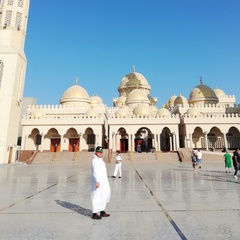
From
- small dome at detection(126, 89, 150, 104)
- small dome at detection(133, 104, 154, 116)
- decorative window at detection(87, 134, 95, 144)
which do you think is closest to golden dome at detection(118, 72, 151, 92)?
small dome at detection(126, 89, 150, 104)

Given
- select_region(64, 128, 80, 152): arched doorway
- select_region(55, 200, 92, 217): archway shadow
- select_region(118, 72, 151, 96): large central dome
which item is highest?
→ select_region(118, 72, 151, 96): large central dome

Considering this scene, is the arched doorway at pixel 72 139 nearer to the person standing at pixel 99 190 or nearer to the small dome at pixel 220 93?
the small dome at pixel 220 93

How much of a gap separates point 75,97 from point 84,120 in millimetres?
8268

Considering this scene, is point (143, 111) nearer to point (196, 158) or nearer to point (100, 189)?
point (196, 158)

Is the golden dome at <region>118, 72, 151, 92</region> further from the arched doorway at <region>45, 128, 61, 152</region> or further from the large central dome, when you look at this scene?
the arched doorway at <region>45, 128, 61, 152</region>

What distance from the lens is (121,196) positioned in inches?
223

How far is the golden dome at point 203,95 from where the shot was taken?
3697cm

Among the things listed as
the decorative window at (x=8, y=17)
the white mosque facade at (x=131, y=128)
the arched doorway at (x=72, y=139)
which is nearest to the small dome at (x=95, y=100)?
the white mosque facade at (x=131, y=128)

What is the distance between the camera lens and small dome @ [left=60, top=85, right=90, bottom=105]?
123 ft

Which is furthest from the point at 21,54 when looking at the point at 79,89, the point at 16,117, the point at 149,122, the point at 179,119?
the point at 179,119

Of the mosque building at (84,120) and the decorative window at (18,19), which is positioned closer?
the mosque building at (84,120)

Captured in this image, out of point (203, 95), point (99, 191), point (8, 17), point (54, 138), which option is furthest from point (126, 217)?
point (203, 95)

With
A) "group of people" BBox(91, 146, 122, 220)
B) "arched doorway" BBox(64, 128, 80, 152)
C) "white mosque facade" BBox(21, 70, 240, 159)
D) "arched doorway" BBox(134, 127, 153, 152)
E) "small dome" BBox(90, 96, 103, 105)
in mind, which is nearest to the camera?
"group of people" BBox(91, 146, 122, 220)

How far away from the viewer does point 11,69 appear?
84.3ft
